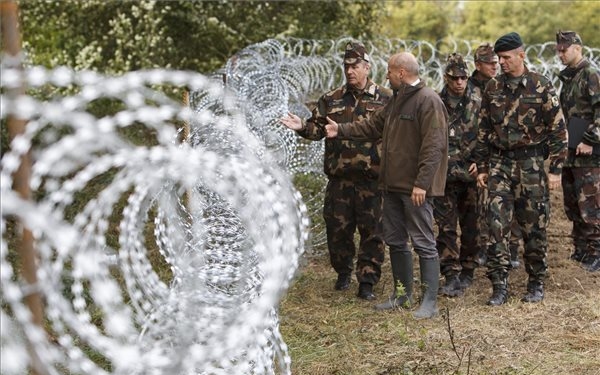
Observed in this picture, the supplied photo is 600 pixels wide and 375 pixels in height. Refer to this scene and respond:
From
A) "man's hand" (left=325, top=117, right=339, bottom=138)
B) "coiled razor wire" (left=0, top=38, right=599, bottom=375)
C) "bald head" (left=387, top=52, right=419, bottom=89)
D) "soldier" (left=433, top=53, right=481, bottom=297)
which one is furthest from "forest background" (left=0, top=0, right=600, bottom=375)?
"bald head" (left=387, top=52, right=419, bottom=89)

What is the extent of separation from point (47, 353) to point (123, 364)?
0.20 m

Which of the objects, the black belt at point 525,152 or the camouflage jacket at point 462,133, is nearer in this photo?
the black belt at point 525,152

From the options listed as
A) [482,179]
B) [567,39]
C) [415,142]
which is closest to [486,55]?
[567,39]

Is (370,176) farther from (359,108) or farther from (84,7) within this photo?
(84,7)

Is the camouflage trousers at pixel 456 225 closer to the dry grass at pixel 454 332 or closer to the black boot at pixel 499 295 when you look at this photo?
the dry grass at pixel 454 332

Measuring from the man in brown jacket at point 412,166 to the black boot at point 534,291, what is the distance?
805 millimetres

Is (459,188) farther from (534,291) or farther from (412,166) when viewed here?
(412,166)

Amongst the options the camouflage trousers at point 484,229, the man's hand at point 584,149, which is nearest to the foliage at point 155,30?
the camouflage trousers at point 484,229

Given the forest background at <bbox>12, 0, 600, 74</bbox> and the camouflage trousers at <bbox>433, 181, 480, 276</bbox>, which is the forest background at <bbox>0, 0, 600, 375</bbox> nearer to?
the forest background at <bbox>12, 0, 600, 74</bbox>

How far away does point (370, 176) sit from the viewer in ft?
22.3

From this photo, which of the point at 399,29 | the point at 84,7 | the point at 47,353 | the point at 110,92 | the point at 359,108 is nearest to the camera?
the point at 47,353

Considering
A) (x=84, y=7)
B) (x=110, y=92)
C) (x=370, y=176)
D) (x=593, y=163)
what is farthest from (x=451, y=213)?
(x=84, y=7)

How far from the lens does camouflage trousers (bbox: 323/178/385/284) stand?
690cm

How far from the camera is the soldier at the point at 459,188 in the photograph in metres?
7.11
